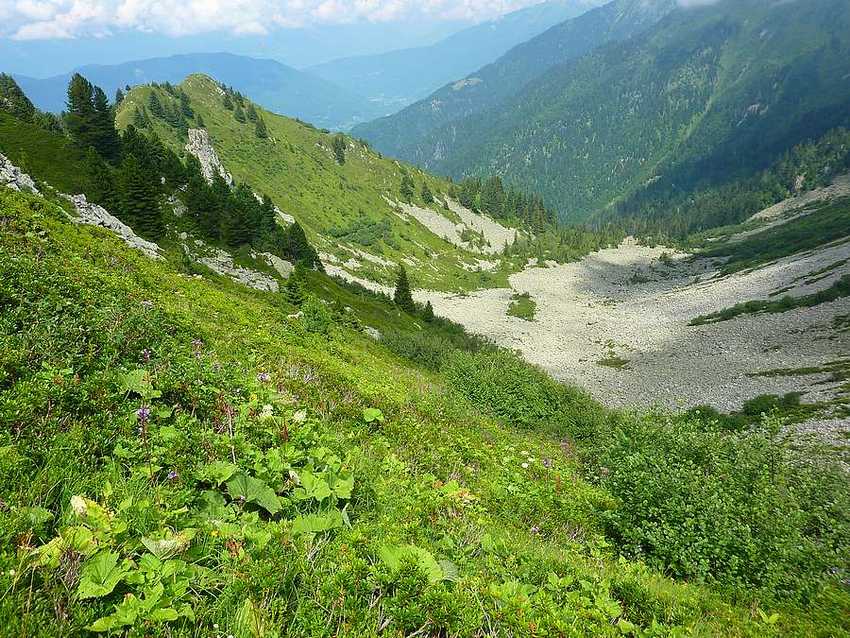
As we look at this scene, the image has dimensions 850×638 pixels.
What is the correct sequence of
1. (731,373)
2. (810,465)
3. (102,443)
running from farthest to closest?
(731,373)
(810,465)
(102,443)

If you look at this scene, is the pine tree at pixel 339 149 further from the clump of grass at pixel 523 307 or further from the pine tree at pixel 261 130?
the clump of grass at pixel 523 307

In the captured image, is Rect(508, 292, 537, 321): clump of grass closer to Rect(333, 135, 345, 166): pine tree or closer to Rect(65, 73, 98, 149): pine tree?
Rect(65, 73, 98, 149): pine tree

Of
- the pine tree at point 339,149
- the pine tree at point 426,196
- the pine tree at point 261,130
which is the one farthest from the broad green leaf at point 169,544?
the pine tree at point 426,196

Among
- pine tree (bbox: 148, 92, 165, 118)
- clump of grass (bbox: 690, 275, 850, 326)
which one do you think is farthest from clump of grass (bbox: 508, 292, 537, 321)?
pine tree (bbox: 148, 92, 165, 118)

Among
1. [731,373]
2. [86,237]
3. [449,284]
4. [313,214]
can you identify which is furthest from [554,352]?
[313,214]

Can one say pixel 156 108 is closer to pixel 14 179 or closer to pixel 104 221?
pixel 104 221

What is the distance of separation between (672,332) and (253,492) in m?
77.4

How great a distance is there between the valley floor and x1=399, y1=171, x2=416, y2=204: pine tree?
175 feet

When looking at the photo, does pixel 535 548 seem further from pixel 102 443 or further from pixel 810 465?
pixel 810 465

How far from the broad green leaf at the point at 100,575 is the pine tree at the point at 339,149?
161956 millimetres

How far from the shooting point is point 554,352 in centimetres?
6994

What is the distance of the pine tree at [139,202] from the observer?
35.9 meters

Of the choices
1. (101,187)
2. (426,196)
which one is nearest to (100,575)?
(101,187)

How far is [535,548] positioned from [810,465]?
11024mm
